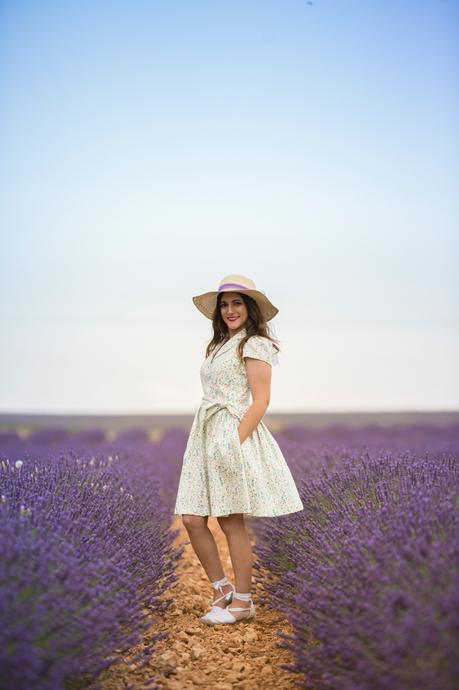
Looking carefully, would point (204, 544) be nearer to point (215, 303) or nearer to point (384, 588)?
point (215, 303)

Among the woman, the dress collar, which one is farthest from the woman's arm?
the dress collar

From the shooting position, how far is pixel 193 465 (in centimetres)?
341

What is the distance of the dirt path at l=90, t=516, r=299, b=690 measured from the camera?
273cm

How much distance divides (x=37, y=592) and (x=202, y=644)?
4.12ft

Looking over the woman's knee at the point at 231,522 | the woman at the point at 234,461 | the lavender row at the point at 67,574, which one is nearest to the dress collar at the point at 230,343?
the woman at the point at 234,461

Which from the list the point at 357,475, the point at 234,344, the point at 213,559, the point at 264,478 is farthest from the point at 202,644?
the point at 234,344

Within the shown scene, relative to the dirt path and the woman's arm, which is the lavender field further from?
the woman's arm

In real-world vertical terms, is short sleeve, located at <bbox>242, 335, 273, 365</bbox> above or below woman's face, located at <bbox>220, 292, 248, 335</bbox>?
below

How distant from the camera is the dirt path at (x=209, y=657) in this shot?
2.73 m

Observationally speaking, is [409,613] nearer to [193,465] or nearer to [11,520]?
[11,520]

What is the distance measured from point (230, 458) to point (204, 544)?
17.8 inches

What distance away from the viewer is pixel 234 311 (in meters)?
3.56

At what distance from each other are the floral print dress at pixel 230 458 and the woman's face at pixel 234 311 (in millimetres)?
55

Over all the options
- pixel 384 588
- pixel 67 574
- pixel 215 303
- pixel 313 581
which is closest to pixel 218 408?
pixel 215 303
